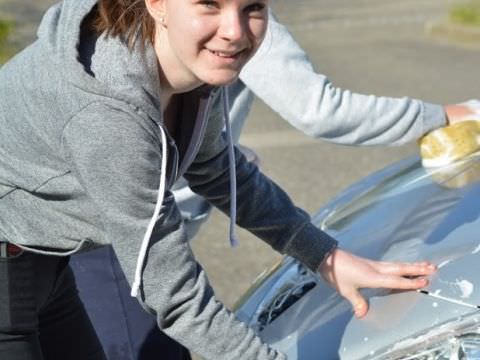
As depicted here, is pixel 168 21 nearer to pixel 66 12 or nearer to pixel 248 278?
pixel 66 12

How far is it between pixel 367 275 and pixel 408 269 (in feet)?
0.28

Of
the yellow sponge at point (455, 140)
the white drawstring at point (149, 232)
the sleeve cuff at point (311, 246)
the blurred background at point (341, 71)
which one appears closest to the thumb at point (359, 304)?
the sleeve cuff at point (311, 246)

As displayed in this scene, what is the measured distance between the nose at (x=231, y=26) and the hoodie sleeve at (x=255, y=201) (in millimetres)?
507

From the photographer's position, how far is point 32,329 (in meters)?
2.44

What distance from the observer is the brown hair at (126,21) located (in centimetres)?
216

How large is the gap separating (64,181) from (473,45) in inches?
429

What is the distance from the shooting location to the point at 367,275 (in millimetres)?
2371

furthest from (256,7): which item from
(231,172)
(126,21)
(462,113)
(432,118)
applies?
(462,113)

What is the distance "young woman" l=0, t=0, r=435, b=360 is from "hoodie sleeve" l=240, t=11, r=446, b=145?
1.42ft

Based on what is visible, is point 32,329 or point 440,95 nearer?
point 32,329

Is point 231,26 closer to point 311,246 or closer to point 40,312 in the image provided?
point 311,246

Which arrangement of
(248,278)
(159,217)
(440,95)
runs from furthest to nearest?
(440,95), (248,278), (159,217)

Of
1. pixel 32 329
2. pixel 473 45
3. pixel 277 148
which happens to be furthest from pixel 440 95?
pixel 32 329

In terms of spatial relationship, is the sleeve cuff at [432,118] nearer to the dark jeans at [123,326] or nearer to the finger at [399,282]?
the finger at [399,282]
